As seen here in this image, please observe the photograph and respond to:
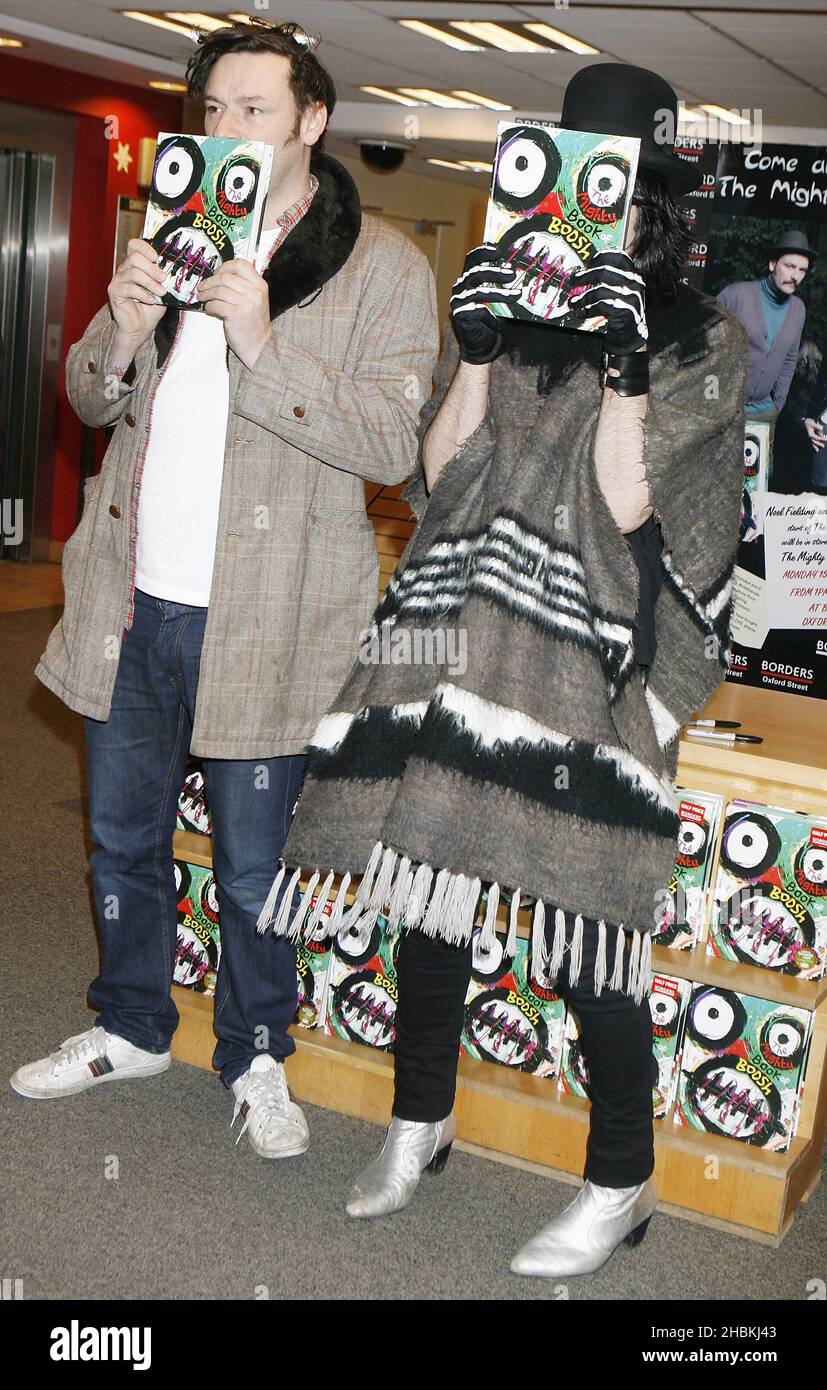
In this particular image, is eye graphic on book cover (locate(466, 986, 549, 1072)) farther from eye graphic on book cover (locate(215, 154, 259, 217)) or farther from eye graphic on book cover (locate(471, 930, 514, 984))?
eye graphic on book cover (locate(215, 154, 259, 217))

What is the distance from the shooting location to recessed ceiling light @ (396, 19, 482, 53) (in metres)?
6.31

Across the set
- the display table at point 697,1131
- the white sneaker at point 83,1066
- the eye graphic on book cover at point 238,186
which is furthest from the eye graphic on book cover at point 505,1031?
the eye graphic on book cover at point 238,186

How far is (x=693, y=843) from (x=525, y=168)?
1121 millimetres

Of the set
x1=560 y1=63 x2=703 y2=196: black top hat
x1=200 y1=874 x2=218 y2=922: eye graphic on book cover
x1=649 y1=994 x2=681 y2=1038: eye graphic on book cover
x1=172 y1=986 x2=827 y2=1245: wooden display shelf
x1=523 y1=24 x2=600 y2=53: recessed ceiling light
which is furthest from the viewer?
x1=523 y1=24 x2=600 y2=53: recessed ceiling light

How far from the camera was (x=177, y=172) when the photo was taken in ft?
6.30

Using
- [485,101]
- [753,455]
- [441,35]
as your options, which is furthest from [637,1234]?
[485,101]

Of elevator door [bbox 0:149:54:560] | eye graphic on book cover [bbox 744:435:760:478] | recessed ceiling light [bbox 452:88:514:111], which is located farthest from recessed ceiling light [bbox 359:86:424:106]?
eye graphic on book cover [bbox 744:435:760:478]

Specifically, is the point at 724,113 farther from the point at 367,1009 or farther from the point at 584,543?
the point at 584,543

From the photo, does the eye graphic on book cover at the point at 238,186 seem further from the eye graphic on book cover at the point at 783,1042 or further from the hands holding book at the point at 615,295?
the eye graphic on book cover at the point at 783,1042

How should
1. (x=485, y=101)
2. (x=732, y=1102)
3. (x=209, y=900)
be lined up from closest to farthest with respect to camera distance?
(x=732, y=1102) < (x=209, y=900) < (x=485, y=101)

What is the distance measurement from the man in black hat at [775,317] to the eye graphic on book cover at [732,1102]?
6.93ft

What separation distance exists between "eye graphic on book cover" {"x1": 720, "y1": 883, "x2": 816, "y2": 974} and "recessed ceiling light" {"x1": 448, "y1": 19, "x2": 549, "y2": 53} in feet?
17.0

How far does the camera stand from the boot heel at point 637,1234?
2.06 meters

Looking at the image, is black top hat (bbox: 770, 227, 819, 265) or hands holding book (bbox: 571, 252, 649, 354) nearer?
hands holding book (bbox: 571, 252, 649, 354)
